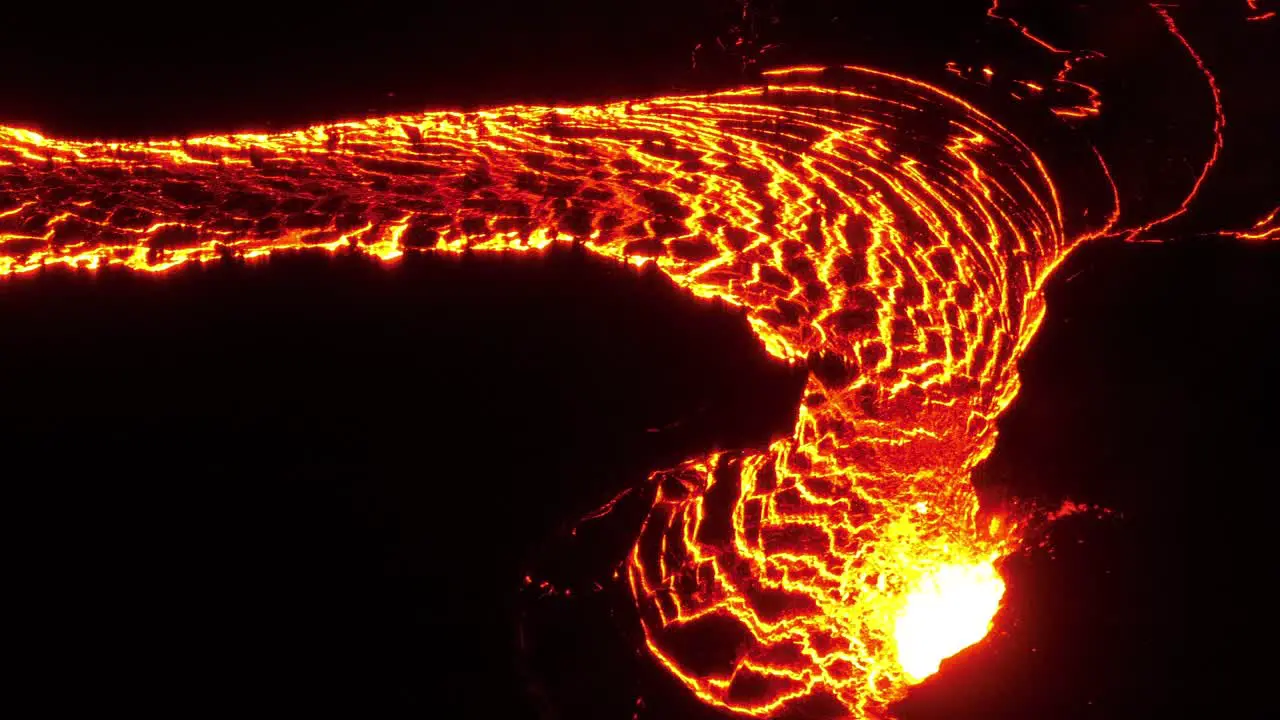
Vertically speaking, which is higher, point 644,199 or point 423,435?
point 644,199

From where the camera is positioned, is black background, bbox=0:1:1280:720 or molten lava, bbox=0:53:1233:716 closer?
black background, bbox=0:1:1280:720

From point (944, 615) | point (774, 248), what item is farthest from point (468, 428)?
point (944, 615)

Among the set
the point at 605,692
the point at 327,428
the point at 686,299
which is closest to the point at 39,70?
the point at 327,428

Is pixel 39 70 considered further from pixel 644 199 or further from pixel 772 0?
pixel 772 0

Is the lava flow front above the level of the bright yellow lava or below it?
above

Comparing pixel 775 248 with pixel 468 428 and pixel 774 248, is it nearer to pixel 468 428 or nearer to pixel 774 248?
pixel 774 248
